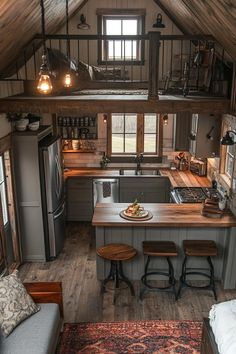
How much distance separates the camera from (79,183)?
7410mm

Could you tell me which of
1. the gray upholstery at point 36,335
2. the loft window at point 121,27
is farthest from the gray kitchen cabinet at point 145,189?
the gray upholstery at point 36,335

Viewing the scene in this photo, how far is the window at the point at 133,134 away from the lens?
25.8ft

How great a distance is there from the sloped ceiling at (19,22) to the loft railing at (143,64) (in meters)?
0.24

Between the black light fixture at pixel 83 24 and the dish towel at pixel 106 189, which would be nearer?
the black light fixture at pixel 83 24

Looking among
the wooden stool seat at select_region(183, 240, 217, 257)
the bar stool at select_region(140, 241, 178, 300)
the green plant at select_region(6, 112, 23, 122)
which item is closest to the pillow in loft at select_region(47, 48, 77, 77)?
the green plant at select_region(6, 112, 23, 122)

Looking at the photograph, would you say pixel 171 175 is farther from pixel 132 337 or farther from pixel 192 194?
pixel 132 337

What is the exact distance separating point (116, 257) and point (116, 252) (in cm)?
12

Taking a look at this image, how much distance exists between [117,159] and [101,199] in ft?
3.40

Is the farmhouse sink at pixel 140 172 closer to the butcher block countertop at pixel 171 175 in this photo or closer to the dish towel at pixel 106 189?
the butcher block countertop at pixel 171 175

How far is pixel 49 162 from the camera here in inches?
224

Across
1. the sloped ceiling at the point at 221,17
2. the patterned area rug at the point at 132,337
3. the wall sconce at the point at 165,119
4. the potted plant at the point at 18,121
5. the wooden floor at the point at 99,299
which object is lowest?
the wooden floor at the point at 99,299

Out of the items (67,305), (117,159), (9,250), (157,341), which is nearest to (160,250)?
(157,341)

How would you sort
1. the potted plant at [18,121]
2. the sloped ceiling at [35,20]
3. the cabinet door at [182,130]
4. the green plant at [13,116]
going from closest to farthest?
the sloped ceiling at [35,20] → the green plant at [13,116] → the potted plant at [18,121] → the cabinet door at [182,130]

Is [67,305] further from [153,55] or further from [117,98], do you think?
[153,55]
